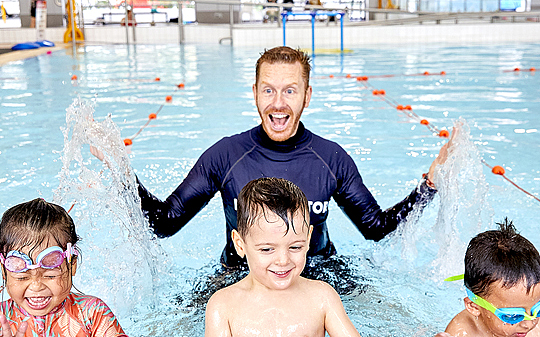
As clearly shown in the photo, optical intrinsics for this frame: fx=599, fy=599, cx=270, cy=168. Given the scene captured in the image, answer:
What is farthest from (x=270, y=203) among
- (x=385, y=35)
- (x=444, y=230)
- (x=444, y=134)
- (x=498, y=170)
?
(x=385, y=35)

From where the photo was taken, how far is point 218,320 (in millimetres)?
1947

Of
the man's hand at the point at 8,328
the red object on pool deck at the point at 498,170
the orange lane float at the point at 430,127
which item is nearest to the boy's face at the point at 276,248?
the man's hand at the point at 8,328

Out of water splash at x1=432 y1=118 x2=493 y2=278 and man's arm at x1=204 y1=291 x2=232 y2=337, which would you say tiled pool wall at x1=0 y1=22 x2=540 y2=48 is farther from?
man's arm at x1=204 y1=291 x2=232 y2=337

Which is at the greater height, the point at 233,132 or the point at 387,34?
the point at 387,34

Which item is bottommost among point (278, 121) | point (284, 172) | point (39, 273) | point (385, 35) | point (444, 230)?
point (444, 230)

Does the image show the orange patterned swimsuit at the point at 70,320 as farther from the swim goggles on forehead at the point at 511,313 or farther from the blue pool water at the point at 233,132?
the swim goggles on forehead at the point at 511,313

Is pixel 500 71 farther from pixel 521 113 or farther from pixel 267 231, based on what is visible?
pixel 267 231

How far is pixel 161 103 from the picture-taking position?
792cm

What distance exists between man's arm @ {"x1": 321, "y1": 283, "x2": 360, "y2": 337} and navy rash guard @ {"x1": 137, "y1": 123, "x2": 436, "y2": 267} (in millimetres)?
720

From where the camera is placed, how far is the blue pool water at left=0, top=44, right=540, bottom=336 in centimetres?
279

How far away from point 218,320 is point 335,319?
0.38 meters

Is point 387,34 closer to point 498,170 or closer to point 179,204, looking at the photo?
point 498,170

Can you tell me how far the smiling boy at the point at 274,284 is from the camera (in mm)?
1822

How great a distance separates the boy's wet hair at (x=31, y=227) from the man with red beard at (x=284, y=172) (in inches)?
30.7
